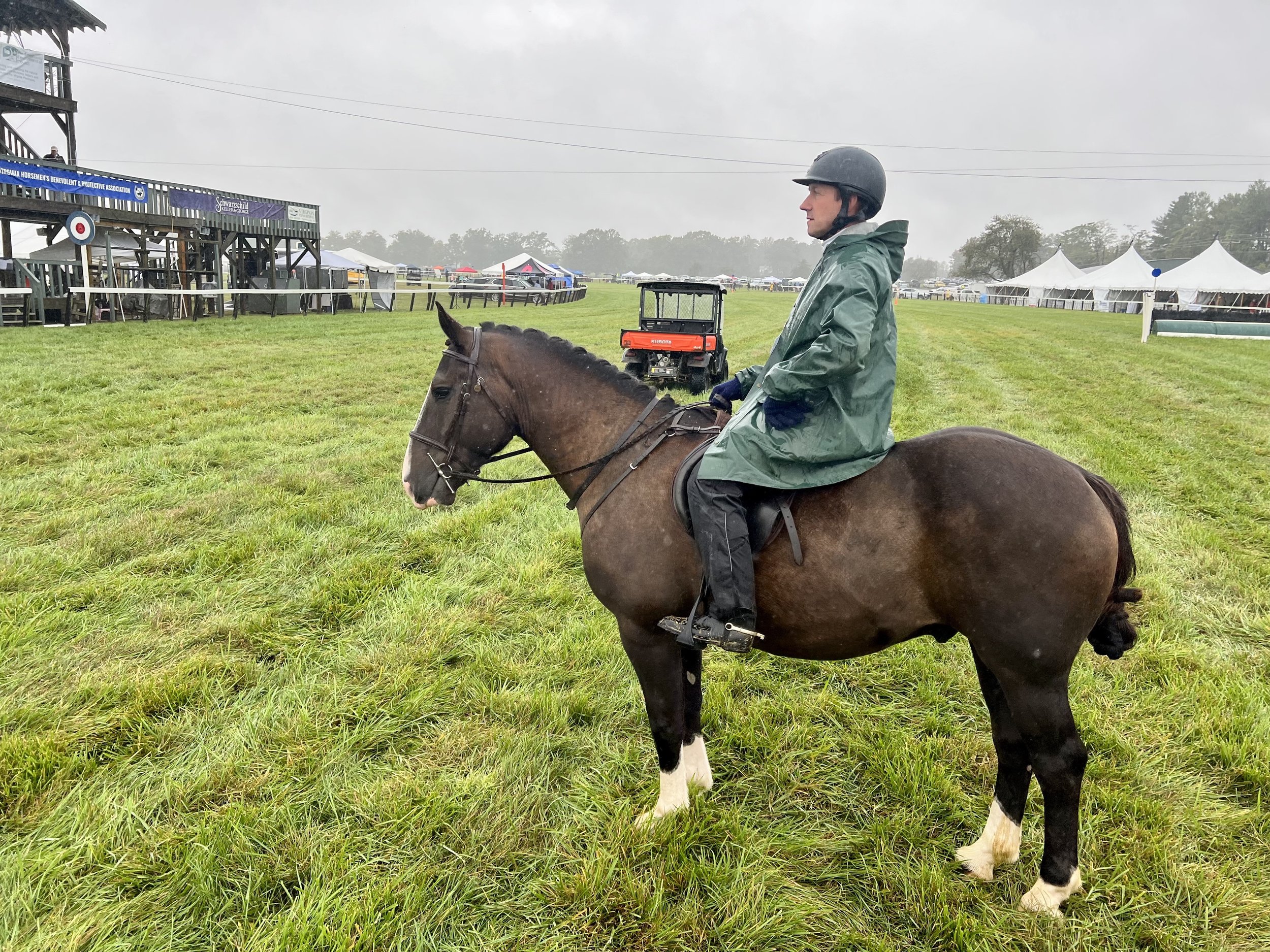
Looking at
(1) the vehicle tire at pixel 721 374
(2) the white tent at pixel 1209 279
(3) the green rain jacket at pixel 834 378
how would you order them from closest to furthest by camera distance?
(3) the green rain jacket at pixel 834 378
(1) the vehicle tire at pixel 721 374
(2) the white tent at pixel 1209 279

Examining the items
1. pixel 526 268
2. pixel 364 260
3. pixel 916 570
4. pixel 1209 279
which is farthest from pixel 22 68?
pixel 1209 279

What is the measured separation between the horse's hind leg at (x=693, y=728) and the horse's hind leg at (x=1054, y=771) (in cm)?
143

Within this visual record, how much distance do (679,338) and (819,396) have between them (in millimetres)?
12466

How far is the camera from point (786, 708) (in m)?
4.09

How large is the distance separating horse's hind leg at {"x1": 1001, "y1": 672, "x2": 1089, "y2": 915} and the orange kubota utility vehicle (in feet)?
40.6

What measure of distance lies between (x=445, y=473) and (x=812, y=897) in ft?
8.45

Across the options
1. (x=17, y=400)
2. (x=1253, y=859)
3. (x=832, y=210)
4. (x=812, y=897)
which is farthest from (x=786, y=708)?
(x=17, y=400)

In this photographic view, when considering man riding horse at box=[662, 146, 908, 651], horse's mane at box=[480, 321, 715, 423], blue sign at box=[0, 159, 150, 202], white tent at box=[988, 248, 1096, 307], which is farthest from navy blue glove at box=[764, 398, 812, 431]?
white tent at box=[988, 248, 1096, 307]

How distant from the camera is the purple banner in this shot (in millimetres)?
24594

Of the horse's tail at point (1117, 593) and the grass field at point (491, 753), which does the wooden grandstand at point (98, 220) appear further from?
the horse's tail at point (1117, 593)

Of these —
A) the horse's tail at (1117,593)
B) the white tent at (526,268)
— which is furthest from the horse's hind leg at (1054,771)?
the white tent at (526,268)

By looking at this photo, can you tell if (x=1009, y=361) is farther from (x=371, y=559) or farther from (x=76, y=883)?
(x=76, y=883)

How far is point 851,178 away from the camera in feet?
9.07

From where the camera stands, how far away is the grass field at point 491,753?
2.72m
